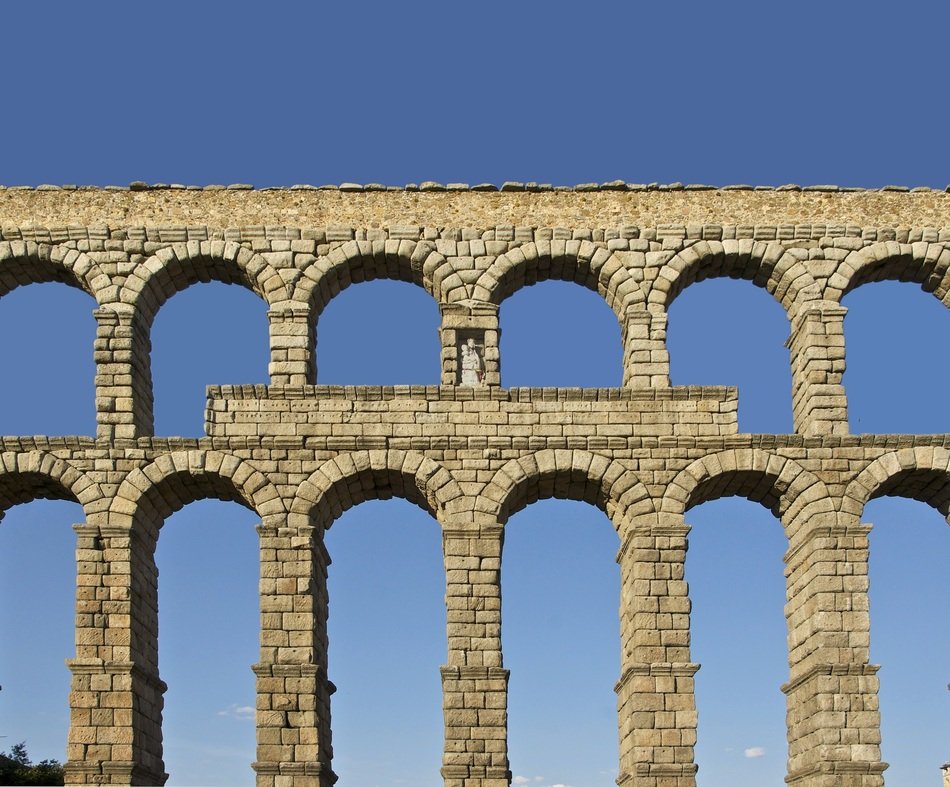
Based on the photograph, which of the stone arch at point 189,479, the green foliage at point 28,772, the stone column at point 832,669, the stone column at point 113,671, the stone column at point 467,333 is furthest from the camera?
the green foliage at point 28,772

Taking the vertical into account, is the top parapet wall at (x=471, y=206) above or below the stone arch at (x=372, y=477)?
above

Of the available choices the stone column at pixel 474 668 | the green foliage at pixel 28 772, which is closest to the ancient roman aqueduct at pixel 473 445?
the stone column at pixel 474 668

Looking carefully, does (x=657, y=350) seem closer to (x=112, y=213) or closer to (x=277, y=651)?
(x=277, y=651)

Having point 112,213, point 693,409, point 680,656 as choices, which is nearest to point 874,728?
point 680,656

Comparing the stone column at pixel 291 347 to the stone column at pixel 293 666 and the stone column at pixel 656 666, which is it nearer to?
the stone column at pixel 293 666

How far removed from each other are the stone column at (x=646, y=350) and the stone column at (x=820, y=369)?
7.61 feet

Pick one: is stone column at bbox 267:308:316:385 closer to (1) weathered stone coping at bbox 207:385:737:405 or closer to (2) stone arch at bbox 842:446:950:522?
(1) weathered stone coping at bbox 207:385:737:405

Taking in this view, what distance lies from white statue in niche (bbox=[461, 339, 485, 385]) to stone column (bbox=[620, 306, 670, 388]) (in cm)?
247

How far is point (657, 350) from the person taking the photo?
83.2 feet

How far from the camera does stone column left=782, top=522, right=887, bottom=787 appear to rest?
2319 centimetres

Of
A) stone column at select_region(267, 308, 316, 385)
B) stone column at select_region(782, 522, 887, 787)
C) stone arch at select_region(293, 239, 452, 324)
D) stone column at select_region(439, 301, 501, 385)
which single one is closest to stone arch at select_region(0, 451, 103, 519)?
stone column at select_region(267, 308, 316, 385)

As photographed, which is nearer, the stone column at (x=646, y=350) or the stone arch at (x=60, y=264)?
the stone column at (x=646, y=350)

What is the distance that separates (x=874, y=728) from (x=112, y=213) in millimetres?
15065

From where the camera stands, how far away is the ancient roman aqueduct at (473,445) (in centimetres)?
2353
